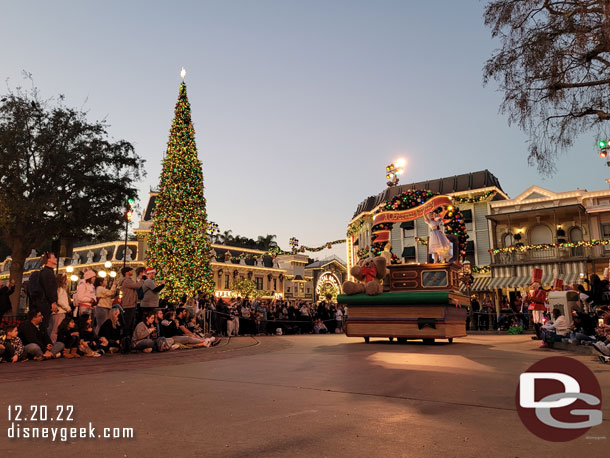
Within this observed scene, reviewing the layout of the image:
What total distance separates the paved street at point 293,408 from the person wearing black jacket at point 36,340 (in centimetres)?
119

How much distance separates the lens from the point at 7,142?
21250 millimetres

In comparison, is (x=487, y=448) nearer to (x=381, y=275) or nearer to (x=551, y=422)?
(x=551, y=422)

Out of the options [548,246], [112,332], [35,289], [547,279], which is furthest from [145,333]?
[547,279]

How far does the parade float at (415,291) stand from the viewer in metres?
12.6

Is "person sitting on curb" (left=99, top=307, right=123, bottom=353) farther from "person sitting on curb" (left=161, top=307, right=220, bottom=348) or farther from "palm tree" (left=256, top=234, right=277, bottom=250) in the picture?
"palm tree" (left=256, top=234, right=277, bottom=250)

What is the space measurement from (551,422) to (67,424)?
158 inches

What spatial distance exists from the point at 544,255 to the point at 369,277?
88.2 feet

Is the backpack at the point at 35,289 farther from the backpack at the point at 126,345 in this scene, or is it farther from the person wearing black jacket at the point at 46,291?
the backpack at the point at 126,345

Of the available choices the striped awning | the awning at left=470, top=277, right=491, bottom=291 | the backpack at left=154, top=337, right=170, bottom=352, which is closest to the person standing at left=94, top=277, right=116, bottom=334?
the backpack at left=154, top=337, right=170, bottom=352

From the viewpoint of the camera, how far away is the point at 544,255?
116 feet

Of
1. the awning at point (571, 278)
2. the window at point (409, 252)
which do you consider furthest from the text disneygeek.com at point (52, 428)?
the window at point (409, 252)

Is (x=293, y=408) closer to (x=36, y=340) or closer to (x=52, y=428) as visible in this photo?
(x=52, y=428)

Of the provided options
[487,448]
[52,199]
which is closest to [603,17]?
[487,448]

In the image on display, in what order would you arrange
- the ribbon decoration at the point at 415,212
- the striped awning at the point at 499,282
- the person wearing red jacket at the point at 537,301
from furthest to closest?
the striped awning at the point at 499,282 < the person wearing red jacket at the point at 537,301 < the ribbon decoration at the point at 415,212
